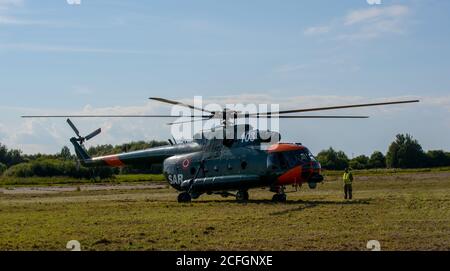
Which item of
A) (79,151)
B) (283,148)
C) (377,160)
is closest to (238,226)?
(283,148)

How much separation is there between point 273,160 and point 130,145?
7057 centimetres

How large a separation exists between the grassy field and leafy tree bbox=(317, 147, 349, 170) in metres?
67.3

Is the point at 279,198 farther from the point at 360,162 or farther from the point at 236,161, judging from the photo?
the point at 360,162

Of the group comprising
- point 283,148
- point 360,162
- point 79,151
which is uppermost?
point 360,162

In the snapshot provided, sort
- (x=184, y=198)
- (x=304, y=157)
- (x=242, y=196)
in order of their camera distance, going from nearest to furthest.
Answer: (x=304, y=157) < (x=184, y=198) < (x=242, y=196)

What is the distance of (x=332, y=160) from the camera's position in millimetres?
98125

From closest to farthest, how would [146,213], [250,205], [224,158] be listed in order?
[146,213], [250,205], [224,158]

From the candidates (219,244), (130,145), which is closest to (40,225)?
(219,244)

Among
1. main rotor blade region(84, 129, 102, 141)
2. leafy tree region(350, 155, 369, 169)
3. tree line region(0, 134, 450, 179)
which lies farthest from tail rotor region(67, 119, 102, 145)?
leafy tree region(350, 155, 369, 169)

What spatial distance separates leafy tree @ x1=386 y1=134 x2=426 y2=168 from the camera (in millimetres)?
119438

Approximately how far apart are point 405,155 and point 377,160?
568cm

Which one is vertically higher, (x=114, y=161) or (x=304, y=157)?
(x=304, y=157)
